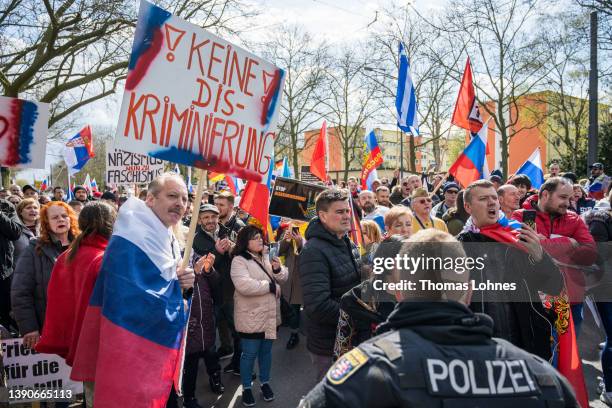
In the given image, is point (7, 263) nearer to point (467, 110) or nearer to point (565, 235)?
point (565, 235)

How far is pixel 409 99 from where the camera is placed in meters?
8.20

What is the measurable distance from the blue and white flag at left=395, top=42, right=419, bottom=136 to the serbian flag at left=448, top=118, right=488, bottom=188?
1.29 metres

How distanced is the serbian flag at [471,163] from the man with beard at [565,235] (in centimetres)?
270

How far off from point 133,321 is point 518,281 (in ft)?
7.34

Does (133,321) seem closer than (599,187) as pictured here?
Yes

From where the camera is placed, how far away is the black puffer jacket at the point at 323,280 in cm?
325

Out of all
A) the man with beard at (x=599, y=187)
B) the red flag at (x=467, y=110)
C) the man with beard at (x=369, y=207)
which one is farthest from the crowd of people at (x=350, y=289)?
the man with beard at (x=599, y=187)

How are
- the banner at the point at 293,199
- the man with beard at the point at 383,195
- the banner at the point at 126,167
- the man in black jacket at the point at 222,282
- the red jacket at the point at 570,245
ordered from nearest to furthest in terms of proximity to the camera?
1. the red jacket at the point at 570,245
2. the man in black jacket at the point at 222,282
3. the banner at the point at 293,199
4. the banner at the point at 126,167
5. the man with beard at the point at 383,195

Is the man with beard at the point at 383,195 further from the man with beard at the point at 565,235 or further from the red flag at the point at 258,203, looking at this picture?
the man with beard at the point at 565,235

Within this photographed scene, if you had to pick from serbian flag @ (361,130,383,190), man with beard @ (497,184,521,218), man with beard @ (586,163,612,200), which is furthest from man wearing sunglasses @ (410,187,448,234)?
man with beard @ (586,163,612,200)

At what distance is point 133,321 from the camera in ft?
8.63

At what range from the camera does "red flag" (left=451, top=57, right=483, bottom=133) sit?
26.0 feet

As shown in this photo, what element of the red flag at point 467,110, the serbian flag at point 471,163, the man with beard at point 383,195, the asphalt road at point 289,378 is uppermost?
the red flag at point 467,110

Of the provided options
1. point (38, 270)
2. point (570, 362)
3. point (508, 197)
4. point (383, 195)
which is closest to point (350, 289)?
point (570, 362)
